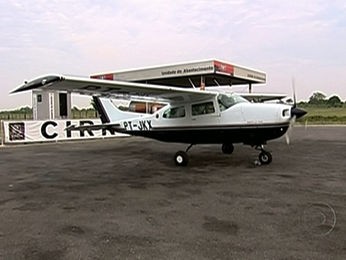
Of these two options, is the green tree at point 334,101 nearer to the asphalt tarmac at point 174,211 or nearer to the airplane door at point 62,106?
the airplane door at point 62,106

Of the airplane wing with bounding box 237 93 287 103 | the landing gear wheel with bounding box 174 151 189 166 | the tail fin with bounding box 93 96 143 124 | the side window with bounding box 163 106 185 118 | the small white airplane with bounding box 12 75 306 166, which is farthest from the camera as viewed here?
the airplane wing with bounding box 237 93 287 103

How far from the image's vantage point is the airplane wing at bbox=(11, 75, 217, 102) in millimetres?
7000

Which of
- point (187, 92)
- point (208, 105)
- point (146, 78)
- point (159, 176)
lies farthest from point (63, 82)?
point (146, 78)

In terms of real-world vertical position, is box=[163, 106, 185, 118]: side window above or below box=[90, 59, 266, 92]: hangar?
below

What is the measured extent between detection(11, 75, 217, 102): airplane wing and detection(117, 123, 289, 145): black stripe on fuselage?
1.00 metres

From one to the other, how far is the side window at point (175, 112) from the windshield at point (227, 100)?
127cm

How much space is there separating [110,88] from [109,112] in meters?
5.07

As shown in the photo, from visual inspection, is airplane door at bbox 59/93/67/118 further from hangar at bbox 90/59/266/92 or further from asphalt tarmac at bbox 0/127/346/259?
asphalt tarmac at bbox 0/127/346/259

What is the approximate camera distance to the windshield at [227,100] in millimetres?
10641

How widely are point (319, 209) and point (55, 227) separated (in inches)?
153

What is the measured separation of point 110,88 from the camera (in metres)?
9.36

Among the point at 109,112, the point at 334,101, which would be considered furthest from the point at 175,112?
the point at 334,101

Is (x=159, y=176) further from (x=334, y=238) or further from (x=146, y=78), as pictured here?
(x=146, y=78)

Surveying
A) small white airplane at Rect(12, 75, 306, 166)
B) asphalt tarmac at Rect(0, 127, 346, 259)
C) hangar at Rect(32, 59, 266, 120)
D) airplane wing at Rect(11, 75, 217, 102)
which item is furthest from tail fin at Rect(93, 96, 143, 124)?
hangar at Rect(32, 59, 266, 120)
